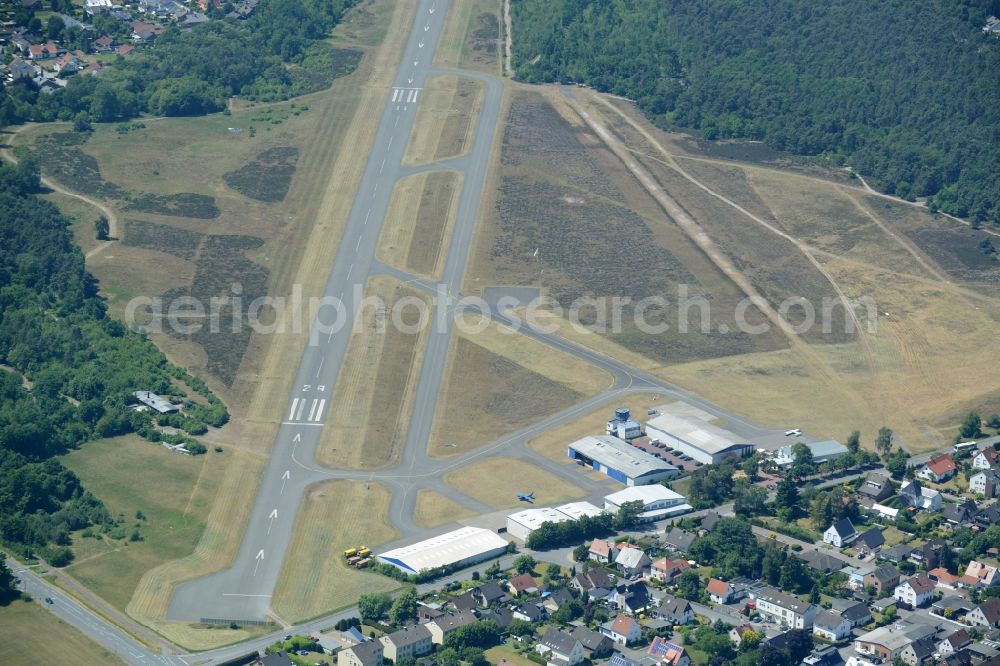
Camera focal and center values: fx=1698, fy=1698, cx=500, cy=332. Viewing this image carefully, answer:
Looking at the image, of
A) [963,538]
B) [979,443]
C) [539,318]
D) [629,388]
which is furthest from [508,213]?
[963,538]

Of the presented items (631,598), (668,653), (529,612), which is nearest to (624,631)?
(668,653)

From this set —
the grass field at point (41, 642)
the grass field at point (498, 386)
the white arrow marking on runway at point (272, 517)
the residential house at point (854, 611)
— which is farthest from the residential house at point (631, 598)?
the grass field at point (41, 642)

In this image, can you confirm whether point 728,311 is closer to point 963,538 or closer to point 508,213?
point 508,213

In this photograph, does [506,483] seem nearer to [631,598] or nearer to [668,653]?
[631,598]

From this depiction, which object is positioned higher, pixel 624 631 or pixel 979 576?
pixel 979 576

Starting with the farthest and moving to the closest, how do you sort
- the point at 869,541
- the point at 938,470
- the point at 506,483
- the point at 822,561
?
the point at 938,470, the point at 506,483, the point at 869,541, the point at 822,561

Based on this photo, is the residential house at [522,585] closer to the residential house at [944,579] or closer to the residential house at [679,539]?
the residential house at [679,539]

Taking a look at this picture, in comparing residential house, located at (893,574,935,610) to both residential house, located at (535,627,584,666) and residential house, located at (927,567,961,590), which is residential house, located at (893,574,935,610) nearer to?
residential house, located at (927,567,961,590)
